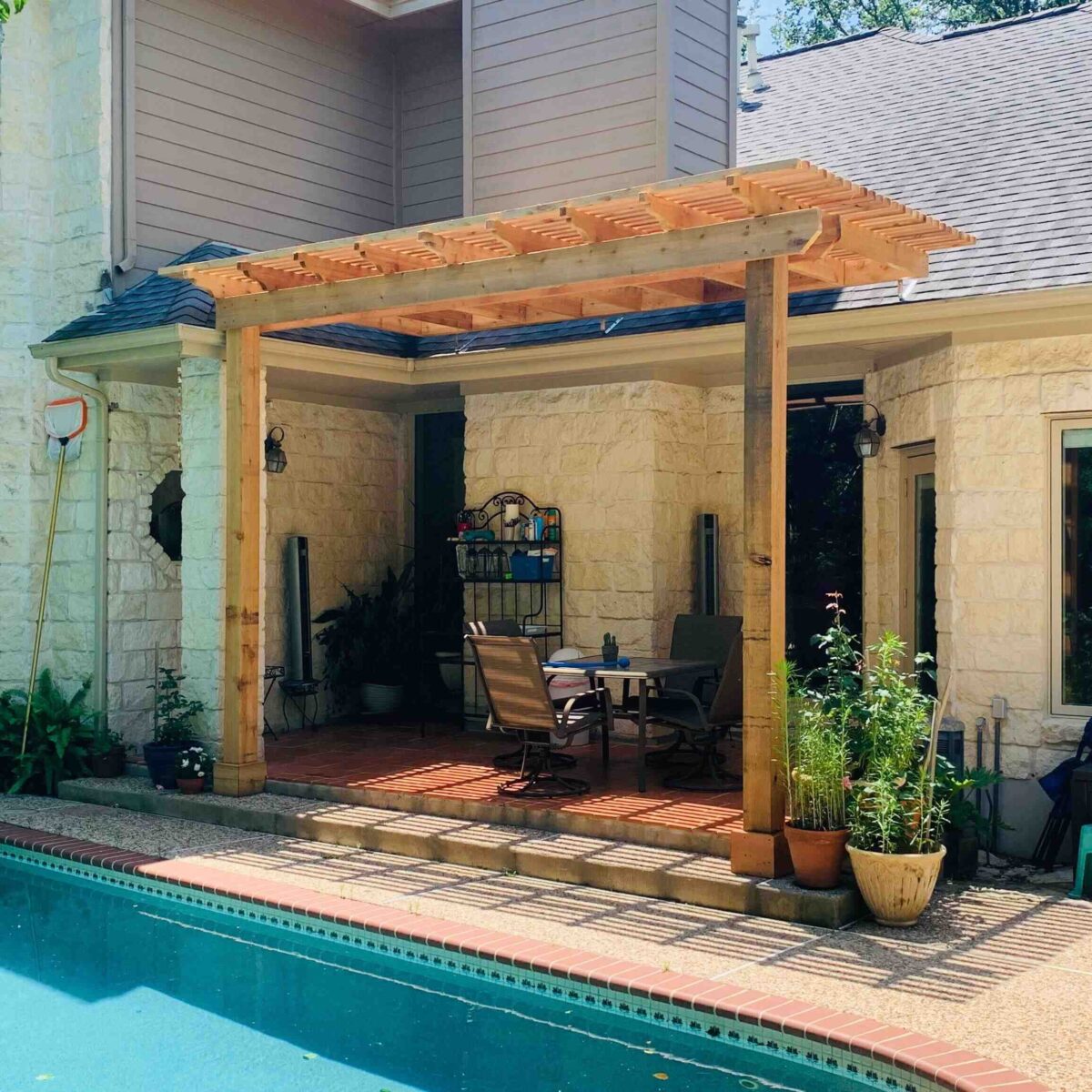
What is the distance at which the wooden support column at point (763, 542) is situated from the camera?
19.7ft

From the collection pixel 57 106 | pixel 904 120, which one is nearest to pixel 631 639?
pixel 904 120

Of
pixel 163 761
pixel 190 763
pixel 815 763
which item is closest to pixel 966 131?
pixel 815 763

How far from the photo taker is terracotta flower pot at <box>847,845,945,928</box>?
18.4ft

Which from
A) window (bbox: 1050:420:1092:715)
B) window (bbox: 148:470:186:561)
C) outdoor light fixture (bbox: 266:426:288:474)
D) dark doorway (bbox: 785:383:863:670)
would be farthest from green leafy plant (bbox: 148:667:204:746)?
window (bbox: 1050:420:1092:715)

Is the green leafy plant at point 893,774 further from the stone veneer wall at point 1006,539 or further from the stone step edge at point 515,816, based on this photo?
the stone veneer wall at point 1006,539

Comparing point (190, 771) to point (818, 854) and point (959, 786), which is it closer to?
point (818, 854)

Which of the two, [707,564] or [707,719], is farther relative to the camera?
[707,564]

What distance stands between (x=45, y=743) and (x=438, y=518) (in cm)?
390

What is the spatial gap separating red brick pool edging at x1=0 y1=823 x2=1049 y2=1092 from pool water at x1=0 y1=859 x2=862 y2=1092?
118 millimetres

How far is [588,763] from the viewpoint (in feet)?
28.6

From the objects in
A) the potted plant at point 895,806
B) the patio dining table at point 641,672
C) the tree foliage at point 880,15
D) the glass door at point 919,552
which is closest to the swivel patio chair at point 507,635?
the patio dining table at point 641,672

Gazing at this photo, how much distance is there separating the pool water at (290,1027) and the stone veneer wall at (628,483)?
13.7 feet

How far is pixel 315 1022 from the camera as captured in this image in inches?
199

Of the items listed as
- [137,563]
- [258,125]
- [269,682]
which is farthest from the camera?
[258,125]
